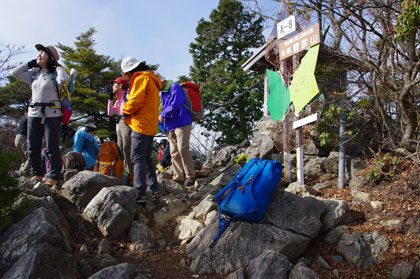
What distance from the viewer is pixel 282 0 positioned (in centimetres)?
581

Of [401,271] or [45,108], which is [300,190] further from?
[45,108]

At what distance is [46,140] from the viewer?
4477 millimetres

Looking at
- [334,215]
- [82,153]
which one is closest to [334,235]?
[334,215]

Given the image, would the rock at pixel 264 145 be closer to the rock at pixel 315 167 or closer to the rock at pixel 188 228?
the rock at pixel 315 167

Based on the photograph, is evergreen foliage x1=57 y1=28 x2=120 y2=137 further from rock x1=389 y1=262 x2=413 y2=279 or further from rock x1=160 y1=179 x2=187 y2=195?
rock x1=389 y1=262 x2=413 y2=279

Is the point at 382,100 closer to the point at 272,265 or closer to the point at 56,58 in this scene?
the point at 272,265

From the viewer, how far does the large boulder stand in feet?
8.79

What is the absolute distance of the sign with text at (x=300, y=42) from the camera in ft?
15.8

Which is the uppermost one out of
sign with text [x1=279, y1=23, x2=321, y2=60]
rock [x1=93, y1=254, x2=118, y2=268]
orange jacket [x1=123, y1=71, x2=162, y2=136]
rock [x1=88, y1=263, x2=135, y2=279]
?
sign with text [x1=279, y1=23, x2=321, y2=60]

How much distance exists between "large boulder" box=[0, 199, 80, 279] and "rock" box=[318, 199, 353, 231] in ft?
10.2

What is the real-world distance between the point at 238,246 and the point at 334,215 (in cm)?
149

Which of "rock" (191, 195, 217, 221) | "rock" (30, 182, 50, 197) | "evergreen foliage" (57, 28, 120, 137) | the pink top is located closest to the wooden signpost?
"rock" (191, 195, 217, 221)

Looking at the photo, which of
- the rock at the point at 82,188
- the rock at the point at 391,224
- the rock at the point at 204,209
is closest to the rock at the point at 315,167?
the rock at the point at 391,224

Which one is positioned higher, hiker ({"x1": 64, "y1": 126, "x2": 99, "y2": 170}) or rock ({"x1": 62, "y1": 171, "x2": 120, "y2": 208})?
hiker ({"x1": 64, "y1": 126, "x2": 99, "y2": 170})
